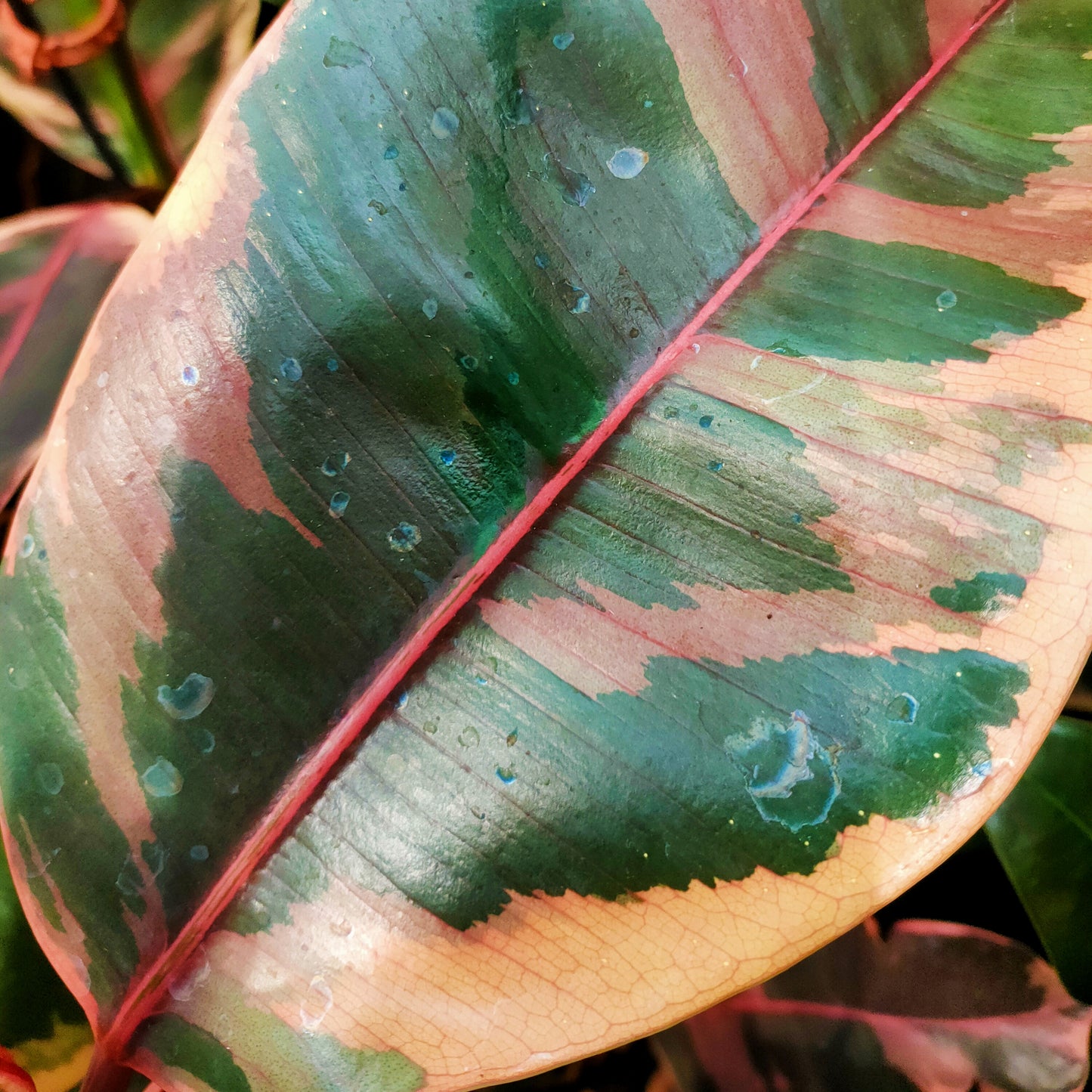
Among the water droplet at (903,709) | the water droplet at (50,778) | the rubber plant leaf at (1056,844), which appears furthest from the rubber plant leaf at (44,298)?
the rubber plant leaf at (1056,844)

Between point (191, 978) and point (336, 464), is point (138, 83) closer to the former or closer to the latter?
point (336, 464)

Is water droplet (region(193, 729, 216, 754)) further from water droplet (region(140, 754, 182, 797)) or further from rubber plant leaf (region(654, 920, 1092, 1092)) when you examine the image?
rubber plant leaf (region(654, 920, 1092, 1092))

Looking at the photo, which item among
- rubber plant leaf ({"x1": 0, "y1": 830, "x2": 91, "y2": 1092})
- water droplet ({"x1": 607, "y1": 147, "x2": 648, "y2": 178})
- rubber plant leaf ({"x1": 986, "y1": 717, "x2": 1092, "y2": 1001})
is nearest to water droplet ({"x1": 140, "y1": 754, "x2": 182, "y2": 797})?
rubber plant leaf ({"x1": 0, "y1": 830, "x2": 91, "y2": 1092})

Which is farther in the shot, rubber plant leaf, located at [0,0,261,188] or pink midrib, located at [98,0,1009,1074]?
rubber plant leaf, located at [0,0,261,188]

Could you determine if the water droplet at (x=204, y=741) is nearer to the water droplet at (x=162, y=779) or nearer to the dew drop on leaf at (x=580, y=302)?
the water droplet at (x=162, y=779)

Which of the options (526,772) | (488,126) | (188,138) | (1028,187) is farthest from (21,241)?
(1028,187)

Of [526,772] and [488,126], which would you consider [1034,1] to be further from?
[526,772]

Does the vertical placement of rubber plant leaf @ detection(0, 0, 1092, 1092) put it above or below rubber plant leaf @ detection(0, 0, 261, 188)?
below

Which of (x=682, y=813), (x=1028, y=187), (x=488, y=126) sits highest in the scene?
(x=488, y=126)
